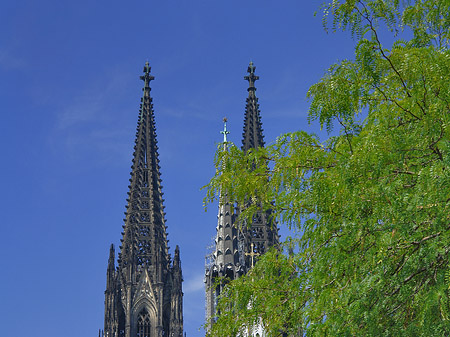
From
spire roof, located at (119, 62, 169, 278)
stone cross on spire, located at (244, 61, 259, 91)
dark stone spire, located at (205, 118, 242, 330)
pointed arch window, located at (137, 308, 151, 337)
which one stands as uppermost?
stone cross on spire, located at (244, 61, 259, 91)

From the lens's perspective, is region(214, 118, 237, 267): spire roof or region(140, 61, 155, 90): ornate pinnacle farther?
region(140, 61, 155, 90): ornate pinnacle

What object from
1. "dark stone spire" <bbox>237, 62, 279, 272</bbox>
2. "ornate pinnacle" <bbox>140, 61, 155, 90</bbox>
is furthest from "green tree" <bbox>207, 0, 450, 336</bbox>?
"ornate pinnacle" <bbox>140, 61, 155, 90</bbox>

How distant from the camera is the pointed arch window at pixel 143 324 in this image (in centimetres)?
7650

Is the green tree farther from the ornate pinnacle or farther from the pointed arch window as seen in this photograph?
the ornate pinnacle

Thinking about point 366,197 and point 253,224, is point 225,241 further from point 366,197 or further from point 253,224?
point 366,197

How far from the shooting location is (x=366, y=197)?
44.9 ft

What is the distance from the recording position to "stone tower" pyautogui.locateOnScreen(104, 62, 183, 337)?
76.4 m

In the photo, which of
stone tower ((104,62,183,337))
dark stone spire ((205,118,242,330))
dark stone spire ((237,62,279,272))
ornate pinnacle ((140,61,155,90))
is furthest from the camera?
ornate pinnacle ((140,61,155,90))

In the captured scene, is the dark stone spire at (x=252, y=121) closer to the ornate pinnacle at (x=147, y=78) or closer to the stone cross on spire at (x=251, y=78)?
the stone cross on spire at (x=251, y=78)

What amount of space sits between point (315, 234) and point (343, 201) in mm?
1082

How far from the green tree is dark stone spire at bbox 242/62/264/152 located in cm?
6341

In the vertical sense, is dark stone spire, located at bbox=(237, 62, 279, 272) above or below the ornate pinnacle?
below

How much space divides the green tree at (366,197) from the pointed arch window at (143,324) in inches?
2409

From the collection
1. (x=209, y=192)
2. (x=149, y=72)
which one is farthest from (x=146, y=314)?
(x=209, y=192)
